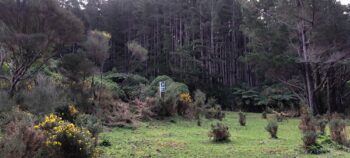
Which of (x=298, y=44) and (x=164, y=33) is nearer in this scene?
(x=298, y=44)

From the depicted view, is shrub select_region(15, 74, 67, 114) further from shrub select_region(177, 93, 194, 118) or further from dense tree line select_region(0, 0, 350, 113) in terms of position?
shrub select_region(177, 93, 194, 118)

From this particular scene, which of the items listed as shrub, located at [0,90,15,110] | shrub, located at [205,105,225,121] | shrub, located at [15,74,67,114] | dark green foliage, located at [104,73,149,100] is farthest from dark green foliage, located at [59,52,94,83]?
shrub, located at [205,105,225,121]

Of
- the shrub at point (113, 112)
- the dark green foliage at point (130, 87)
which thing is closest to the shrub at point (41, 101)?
the shrub at point (113, 112)

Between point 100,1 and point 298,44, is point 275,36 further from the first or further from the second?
point 100,1

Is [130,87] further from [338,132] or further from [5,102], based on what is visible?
[338,132]

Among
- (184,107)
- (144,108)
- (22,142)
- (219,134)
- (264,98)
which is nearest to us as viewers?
(22,142)

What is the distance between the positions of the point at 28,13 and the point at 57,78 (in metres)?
4.08

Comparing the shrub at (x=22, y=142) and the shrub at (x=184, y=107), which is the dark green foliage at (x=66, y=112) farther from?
the shrub at (x=184, y=107)

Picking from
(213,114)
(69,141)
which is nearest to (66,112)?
(69,141)

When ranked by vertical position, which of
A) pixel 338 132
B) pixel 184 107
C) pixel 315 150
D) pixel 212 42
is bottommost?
pixel 315 150

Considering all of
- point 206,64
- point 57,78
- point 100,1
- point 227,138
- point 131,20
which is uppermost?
point 100,1

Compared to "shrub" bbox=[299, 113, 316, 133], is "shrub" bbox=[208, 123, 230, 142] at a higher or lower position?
lower

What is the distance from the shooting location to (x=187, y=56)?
36094 millimetres

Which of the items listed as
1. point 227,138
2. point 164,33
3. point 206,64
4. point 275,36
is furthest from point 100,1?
point 227,138
